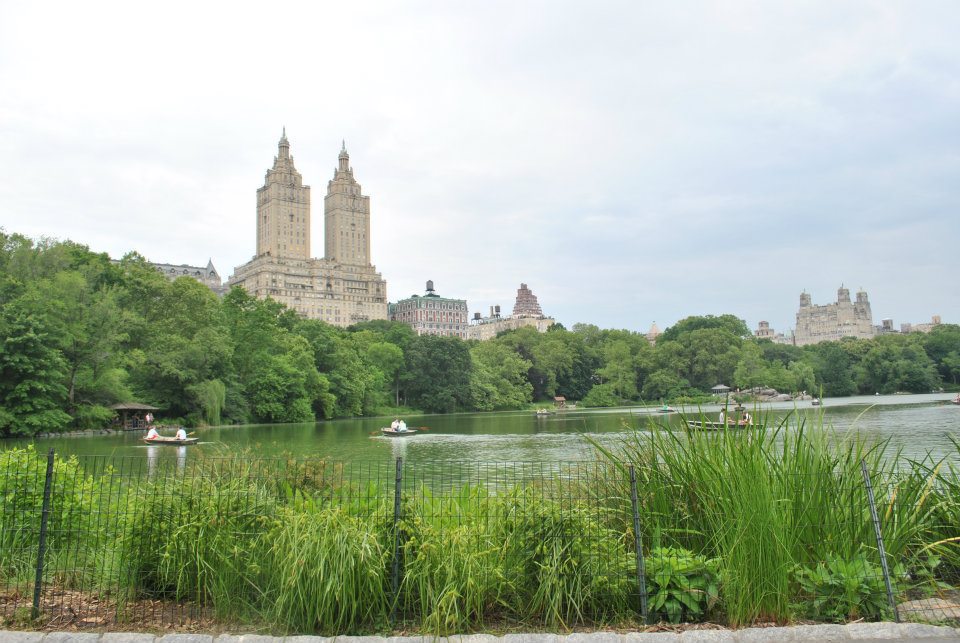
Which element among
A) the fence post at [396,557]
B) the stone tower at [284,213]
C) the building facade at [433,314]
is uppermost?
the stone tower at [284,213]

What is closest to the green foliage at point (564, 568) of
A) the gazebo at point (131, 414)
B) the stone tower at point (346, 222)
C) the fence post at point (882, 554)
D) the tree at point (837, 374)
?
the fence post at point (882, 554)

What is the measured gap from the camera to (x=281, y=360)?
60.8 m

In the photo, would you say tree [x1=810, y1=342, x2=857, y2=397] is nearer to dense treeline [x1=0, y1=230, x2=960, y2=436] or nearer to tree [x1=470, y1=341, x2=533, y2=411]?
dense treeline [x1=0, y1=230, x2=960, y2=436]

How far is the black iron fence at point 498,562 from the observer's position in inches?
182

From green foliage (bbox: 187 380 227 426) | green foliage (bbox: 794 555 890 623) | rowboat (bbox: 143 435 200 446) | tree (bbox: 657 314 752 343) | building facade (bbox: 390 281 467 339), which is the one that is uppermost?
building facade (bbox: 390 281 467 339)

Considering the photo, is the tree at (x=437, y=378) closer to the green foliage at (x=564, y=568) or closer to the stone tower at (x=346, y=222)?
the green foliage at (x=564, y=568)

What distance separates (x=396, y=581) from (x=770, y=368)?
9114 centimetres

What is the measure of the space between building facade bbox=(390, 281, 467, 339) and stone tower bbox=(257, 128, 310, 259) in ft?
110

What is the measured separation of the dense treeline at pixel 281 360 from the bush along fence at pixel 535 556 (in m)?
32.9

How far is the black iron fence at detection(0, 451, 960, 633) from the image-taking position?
4.61m

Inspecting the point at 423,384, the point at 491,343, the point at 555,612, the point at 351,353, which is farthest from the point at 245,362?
the point at 555,612

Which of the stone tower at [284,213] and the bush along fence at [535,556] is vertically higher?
the stone tower at [284,213]

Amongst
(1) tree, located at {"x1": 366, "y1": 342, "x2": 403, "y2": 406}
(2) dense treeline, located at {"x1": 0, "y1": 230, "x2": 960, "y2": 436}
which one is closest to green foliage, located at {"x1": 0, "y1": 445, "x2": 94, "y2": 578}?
(2) dense treeline, located at {"x1": 0, "y1": 230, "x2": 960, "y2": 436}

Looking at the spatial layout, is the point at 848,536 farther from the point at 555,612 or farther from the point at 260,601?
the point at 260,601
